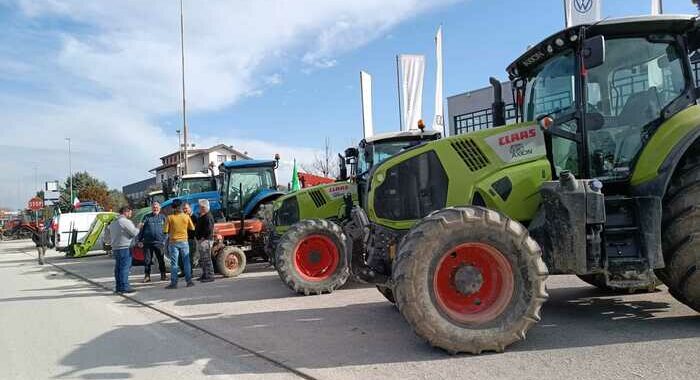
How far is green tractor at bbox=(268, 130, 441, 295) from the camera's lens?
343 inches

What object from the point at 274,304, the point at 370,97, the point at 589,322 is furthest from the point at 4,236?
the point at 589,322

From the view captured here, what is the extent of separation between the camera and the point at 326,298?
8.26 metres

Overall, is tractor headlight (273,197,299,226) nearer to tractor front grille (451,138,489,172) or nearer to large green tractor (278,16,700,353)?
large green tractor (278,16,700,353)

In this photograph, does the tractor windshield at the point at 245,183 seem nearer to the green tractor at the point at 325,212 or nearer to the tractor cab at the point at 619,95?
the green tractor at the point at 325,212

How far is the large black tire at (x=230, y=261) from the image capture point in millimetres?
11750

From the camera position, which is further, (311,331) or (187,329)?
(187,329)

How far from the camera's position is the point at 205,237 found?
10.9 metres

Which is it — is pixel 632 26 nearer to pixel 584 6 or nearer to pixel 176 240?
pixel 176 240

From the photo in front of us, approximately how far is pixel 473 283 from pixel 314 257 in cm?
464

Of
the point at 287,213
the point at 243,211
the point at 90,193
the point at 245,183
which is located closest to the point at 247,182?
the point at 245,183

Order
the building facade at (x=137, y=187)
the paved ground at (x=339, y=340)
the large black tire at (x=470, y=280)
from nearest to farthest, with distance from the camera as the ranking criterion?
1. the paved ground at (x=339, y=340)
2. the large black tire at (x=470, y=280)
3. the building facade at (x=137, y=187)

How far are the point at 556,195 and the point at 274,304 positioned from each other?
15.2 ft

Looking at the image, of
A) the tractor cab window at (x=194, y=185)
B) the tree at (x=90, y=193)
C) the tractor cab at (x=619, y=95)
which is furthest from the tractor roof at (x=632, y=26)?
the tree at (x=90, y=193)

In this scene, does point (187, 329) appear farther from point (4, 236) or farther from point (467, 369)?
point (4, 236)
